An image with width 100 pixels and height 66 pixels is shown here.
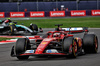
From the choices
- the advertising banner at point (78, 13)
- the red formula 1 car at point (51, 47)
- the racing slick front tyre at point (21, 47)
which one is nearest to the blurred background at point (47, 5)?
the advertising banner at point (78, 13)

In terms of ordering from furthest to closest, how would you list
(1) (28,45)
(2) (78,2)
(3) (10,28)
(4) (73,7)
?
(4) (73,7) → (2) (78,2) → (3) (10,28) → (1) (28,45)

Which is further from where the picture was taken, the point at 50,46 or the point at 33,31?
the point at 33,31

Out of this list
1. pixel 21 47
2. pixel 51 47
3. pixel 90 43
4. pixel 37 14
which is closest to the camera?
pixel 21 47

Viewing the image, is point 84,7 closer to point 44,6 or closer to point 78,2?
point 78,2

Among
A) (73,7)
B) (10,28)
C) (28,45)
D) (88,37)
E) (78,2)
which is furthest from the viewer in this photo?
(73,7)

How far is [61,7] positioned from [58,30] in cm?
4753

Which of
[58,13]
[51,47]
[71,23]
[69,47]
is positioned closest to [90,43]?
[51,47]

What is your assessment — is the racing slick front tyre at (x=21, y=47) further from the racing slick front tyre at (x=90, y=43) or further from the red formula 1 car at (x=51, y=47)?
the racing slick front tyre at (x=90, y=43)

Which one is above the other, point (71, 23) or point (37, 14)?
point (37, 14)

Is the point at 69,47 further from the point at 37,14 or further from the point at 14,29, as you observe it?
the point at 37,14

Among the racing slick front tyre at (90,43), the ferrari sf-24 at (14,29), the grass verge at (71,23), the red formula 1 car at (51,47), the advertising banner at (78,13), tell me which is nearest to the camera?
the red formula 1 car at (51,47)

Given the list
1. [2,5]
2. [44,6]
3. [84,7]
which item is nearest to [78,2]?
[84,7]

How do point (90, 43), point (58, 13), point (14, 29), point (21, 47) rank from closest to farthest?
point (21, 47)
point (90, 43)
point (14, 29)
point (58, 13)

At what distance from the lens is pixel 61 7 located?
2335 inches
